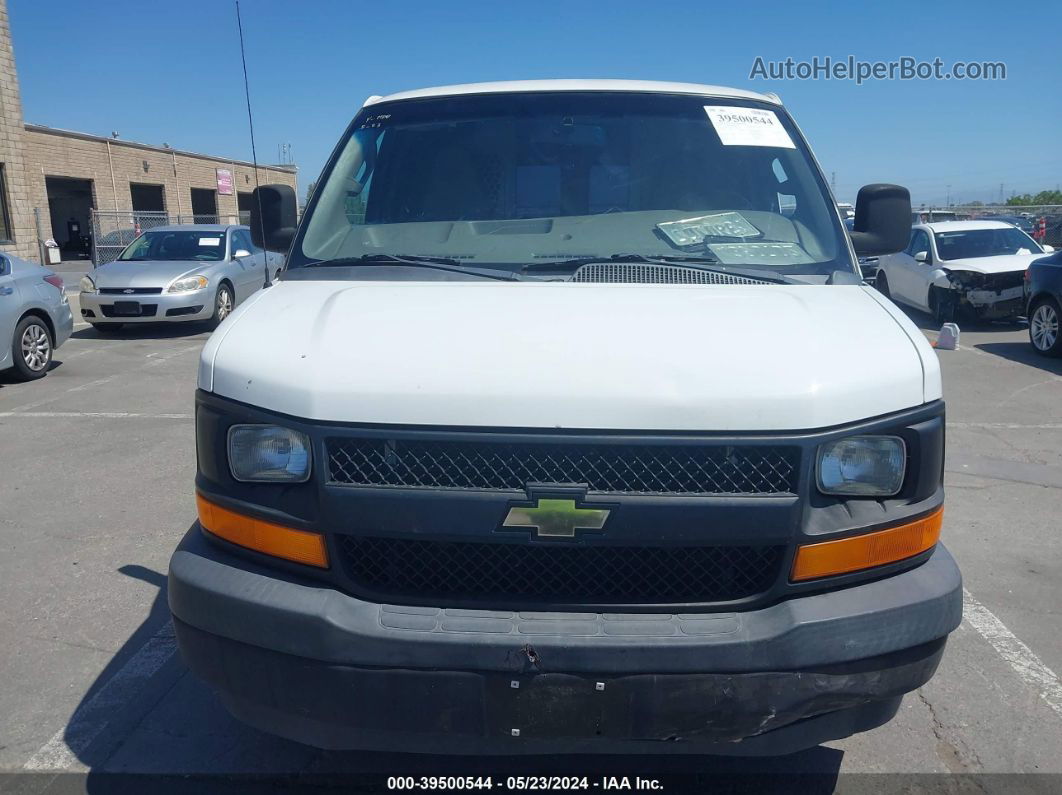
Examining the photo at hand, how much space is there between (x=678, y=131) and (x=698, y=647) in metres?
Answer: 2.26

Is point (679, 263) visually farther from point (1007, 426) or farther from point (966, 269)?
point (966, 269)

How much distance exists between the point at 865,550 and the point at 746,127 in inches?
79.1

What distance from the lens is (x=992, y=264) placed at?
13.4 metres

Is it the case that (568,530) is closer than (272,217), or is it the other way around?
(568,530)

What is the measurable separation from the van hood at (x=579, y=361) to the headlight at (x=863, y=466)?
9cm

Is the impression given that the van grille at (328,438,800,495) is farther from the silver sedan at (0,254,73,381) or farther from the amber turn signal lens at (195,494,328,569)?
the silver sedan at (0,254,73,381)

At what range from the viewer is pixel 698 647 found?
212 centimetres

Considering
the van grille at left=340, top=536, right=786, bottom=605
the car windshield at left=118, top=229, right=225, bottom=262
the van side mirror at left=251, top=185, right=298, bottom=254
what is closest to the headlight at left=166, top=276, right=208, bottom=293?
the car windshield at left=118, top=229, right=225, bottom=262

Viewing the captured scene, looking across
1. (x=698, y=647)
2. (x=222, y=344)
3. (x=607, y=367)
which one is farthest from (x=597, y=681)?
(x=222, y=344)

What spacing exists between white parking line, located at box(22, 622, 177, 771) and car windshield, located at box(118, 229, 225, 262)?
11.4 m

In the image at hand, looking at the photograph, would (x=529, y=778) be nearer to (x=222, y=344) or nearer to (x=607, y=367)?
(x=607, y=367)

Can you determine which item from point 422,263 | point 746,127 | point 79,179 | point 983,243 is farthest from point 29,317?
point 79,179

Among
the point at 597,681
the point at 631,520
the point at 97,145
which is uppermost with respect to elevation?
the point at 97,145

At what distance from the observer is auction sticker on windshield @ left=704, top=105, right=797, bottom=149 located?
3.54 meters
